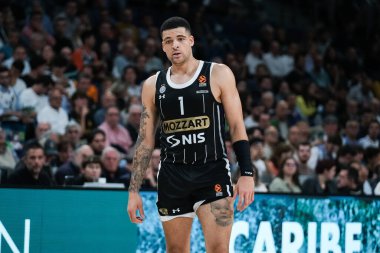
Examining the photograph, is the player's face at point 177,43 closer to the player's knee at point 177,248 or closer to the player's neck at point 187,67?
the player's neck at point 187,67

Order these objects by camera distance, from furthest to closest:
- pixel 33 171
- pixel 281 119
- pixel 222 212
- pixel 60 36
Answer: pixel 60 36, pixel 281 119, pixel 33 171, pixel 222 212

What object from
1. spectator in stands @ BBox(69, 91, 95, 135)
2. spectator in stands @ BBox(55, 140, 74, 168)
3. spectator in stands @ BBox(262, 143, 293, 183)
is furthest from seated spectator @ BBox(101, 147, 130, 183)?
spectator in stands @ BBox(262, 143, 293, 183)

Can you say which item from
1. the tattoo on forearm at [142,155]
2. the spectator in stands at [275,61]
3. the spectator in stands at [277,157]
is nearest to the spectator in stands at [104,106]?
the spectator in stands at [277,157]

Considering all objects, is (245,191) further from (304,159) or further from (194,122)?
(304,159)

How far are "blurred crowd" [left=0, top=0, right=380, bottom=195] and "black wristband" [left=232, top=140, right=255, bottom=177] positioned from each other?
11.9 ft

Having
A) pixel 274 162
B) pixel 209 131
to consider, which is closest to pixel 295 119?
pixel 274 162

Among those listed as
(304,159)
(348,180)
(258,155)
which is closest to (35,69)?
(258,155)

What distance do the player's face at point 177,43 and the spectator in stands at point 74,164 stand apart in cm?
455

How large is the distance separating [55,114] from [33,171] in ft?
8.68

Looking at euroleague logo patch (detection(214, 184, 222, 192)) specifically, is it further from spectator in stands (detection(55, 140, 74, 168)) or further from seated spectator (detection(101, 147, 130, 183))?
spectator in stands (detection(55, 140, 74, 168))

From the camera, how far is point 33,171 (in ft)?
35.8

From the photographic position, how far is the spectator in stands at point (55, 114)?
13.3 meters

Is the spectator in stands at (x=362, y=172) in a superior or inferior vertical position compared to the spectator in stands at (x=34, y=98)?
inferior

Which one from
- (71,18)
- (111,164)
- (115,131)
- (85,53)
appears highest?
(71,18)
